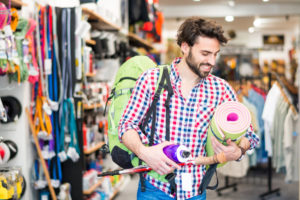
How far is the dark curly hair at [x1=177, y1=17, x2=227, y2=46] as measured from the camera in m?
1.86

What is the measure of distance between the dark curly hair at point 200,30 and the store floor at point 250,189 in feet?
10.9

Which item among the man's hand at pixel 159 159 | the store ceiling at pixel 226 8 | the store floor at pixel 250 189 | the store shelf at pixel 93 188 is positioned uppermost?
the store ceiling at pixel 226 8

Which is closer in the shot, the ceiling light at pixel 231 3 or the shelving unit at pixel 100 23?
the shelving unit at pixel 100 23

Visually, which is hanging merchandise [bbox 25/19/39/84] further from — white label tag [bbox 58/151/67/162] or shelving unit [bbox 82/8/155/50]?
shelving unit [bbox 82/8/155/50]

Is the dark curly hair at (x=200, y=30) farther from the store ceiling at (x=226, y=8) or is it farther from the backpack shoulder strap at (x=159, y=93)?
the store ceiling at (x=226, y=8)

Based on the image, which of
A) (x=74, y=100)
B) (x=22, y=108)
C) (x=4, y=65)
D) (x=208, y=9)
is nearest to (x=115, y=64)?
(x=74, y=100)

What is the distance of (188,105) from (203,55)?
0.25 m

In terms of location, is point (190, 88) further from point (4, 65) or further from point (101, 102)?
point (101, 102)

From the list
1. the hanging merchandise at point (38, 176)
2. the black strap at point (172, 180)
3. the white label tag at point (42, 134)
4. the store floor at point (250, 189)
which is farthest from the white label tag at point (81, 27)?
the store floor at point (250, 189)

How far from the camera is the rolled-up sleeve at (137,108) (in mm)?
1825

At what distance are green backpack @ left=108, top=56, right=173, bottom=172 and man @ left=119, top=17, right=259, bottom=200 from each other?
30mm

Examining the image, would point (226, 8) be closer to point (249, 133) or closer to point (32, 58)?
point (32, 58)

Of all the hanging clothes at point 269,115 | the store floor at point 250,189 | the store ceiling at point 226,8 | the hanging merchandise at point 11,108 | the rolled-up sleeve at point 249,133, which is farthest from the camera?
the store ceiling at point 226,8

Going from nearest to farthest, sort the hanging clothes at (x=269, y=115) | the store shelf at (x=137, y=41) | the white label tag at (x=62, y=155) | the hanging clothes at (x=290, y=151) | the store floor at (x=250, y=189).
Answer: the white label tag at (x=62, y=155) → the hanging clothes at (x=290, y=151) → the hanging clothes at (x=269, y=115) → the store floor at (x=250, y=189) → the store shelf at (x=137, y=41)
